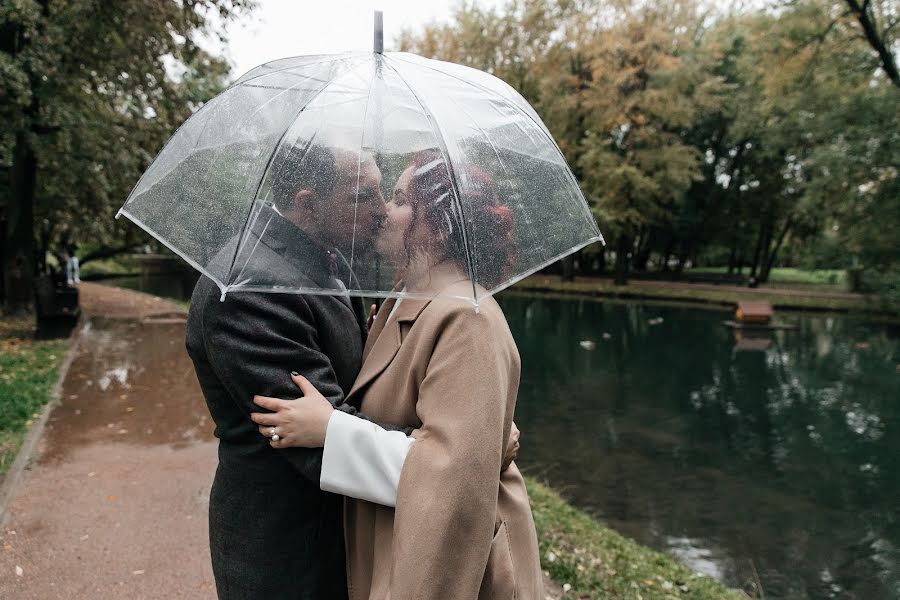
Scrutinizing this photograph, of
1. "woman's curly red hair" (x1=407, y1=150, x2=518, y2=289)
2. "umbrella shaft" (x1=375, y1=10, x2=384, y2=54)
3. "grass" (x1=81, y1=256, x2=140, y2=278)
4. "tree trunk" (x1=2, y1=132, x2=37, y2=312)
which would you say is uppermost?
"umbrella shaft" (x1=375, y1=10, x2=384, y2=54)

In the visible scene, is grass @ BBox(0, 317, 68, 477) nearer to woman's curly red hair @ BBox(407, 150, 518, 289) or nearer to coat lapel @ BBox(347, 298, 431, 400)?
coat lapel @ BBox(347, 298, 431, 400)

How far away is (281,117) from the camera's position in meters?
1.83

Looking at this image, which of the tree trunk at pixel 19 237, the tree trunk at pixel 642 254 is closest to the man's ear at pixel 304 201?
Answer: the tree trunk at pixel 19 237

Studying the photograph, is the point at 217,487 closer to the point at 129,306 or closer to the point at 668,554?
the point at 668,554

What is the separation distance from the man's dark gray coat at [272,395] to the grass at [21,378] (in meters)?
4.45

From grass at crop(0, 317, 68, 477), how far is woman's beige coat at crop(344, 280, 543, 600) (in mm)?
4869

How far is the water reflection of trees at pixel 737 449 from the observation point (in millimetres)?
6164

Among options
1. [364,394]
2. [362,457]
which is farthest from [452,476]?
[364,394]

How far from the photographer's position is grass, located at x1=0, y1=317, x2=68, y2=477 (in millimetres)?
6189

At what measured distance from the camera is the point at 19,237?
45.4 feet

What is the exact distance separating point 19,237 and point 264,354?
1466 centimetres

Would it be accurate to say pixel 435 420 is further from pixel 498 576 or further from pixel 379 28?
pixel 379 28

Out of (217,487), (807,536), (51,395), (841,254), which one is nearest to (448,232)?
(217,487)

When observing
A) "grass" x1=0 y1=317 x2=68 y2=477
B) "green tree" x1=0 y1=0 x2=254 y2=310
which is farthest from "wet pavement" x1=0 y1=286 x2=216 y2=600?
"green tree" x1=0 y1=0 x2=254 y2=310
